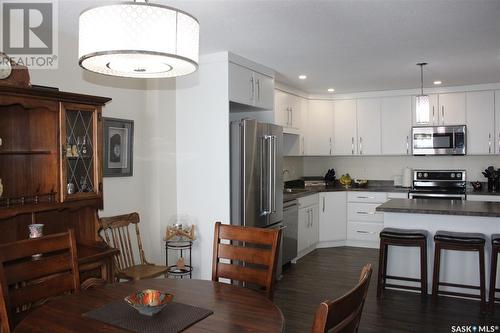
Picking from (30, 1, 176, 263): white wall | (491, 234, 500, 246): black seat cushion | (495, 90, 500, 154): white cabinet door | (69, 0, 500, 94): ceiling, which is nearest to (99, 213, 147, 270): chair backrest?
(30, 1, 176, 263): white wall

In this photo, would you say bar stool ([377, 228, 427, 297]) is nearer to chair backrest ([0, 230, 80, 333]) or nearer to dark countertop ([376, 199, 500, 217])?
dark countertop ([376, 199, 500, 217])

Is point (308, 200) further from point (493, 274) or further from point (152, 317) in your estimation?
point (152, 317)

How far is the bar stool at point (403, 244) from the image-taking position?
395 cm

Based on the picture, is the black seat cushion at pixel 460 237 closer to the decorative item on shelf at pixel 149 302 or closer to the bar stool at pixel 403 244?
the bar stool at pixel 403 244

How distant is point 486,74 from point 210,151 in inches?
144

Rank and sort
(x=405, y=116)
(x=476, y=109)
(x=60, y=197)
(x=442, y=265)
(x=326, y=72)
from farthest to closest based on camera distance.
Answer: (x=405, y=116), (x=476, y=109), (x=326, y=72), (x=442, y=265), (x=60, y=197)

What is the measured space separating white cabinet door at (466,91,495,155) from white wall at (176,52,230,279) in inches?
154

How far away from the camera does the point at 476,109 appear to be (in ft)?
19.6

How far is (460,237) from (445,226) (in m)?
0.38

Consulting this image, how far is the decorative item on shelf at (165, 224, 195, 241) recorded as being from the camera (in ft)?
13.3

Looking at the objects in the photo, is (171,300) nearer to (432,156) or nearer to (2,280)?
(2,280)

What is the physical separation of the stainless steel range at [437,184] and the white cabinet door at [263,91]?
2.68m

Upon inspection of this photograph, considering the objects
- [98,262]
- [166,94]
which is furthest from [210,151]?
[98,262]

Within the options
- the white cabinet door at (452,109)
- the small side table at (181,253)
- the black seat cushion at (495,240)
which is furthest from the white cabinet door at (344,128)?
the small side table at (181,253)
